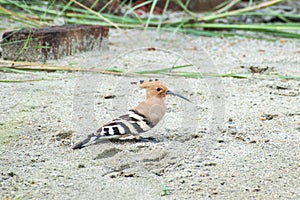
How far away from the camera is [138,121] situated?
2.08 meters

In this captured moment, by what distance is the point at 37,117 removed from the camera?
2.38 m

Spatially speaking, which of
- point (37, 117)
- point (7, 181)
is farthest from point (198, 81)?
point (7, 181)

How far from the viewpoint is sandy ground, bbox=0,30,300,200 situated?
176cm

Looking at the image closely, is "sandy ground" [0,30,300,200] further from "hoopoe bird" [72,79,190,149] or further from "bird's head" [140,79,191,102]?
"bird's head" [140,79,191,102]

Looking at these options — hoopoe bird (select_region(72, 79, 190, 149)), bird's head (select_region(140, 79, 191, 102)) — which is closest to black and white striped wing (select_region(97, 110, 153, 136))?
hoopoe bird (select_region(72, 79, 190, 149))

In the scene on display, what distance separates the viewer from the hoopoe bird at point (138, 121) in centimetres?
205

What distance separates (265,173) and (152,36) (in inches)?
98.0

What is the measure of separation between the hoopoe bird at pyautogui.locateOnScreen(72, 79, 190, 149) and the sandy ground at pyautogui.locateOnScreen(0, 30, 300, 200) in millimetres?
54

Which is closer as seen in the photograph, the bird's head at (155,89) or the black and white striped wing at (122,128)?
the black and white striped wing at (122,128)

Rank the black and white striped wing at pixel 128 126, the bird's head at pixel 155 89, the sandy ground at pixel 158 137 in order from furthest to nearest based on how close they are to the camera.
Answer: the bird's head at pixel 155 89
the black and white striped wing at pixel 128 126
the sandy ground at pixel 158 137

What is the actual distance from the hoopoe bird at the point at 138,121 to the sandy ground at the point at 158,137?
0.18 feet

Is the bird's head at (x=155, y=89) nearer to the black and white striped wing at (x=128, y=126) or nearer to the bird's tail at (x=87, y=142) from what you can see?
the black and white striped wing at (x=128, y=126)

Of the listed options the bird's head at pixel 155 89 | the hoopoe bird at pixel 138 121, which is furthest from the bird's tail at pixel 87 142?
the bird's head at pixel 155 89

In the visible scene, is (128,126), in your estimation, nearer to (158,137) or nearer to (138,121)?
(138,121)
